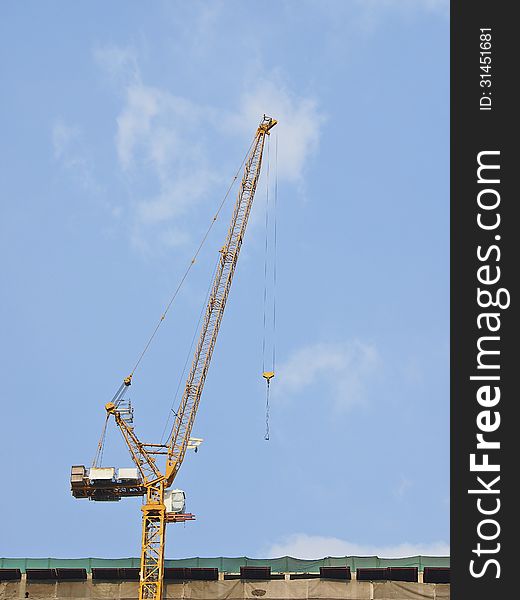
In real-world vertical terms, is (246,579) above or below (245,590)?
above

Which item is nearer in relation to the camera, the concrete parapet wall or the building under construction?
the concrete parapet wall

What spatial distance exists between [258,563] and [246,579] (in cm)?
212

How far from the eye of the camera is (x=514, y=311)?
3244cm

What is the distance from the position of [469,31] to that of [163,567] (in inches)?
4101

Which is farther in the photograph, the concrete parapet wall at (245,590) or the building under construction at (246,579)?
the building under construction at (246,579)

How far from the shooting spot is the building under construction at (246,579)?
120250 mm

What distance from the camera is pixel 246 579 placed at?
4872 inches

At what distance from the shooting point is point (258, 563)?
12456 cm

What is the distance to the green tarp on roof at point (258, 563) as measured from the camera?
12069 cm

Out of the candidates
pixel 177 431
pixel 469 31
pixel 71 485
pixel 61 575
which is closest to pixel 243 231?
pixel 177 431

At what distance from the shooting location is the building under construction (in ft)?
395

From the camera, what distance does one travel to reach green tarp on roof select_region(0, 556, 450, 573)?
12069cm

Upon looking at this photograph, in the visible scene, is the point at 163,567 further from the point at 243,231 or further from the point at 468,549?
the point at 468,549

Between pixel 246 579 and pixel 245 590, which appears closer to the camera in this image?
pixel 245 590
